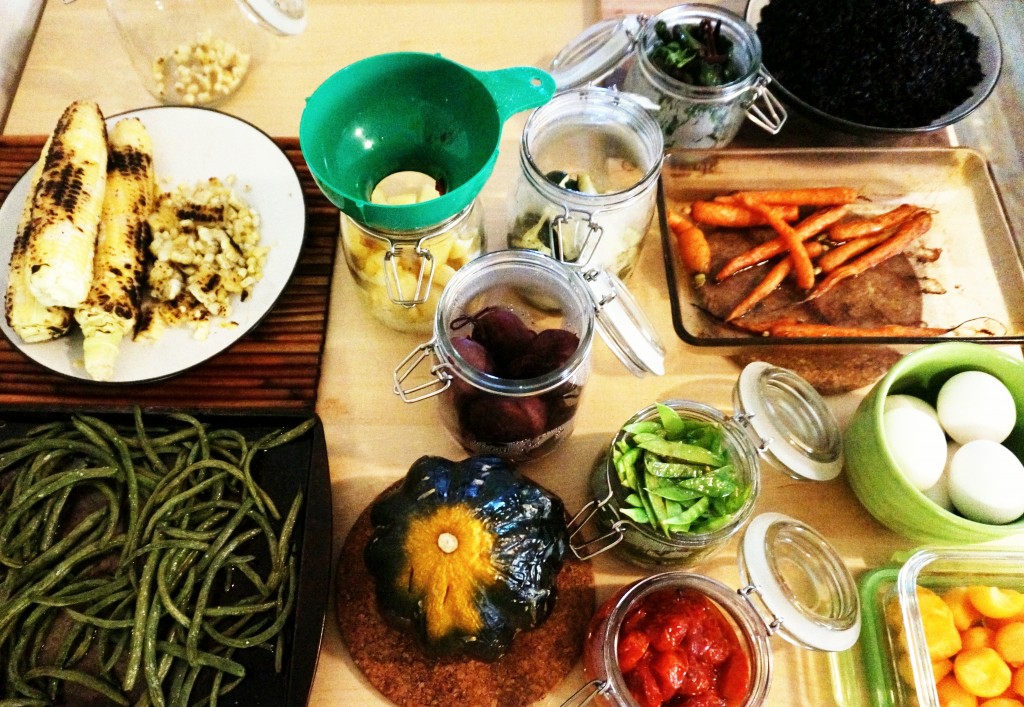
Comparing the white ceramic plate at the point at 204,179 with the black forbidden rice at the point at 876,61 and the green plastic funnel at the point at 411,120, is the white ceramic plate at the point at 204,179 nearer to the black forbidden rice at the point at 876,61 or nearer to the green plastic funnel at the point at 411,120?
the green plastic funnel at the point at 411,120

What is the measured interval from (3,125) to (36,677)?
0.88 meters

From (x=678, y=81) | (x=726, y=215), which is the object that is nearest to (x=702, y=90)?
(x=678, y=81)

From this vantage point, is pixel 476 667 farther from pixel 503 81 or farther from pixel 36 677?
pixel 503 81

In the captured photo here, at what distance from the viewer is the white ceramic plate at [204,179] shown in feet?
2.69

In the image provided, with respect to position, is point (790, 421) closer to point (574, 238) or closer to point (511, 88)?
point (574, 238)

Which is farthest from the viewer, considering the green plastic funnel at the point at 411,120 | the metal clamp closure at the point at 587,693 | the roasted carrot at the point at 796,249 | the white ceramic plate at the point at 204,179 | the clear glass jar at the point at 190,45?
the clear glass jar at the point at 190,45

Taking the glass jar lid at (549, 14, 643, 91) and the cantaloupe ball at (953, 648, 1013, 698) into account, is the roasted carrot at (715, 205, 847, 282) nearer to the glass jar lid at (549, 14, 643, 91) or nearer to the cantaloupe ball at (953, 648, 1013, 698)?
the glass jar lid at (549, 14, 643, 91)

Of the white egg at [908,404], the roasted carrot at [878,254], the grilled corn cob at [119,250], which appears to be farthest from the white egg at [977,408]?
the grilled corn cob at [119,250]

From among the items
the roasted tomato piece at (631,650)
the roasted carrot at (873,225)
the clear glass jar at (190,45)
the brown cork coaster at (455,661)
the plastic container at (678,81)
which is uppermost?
the plastic container at (678,81)

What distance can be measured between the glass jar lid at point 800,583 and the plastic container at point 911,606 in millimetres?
46

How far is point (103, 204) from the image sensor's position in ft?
2.85

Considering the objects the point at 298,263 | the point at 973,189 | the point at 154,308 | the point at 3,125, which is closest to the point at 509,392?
the point at 298,263

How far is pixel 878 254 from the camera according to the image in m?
0.93

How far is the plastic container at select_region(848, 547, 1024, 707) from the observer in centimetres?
67
